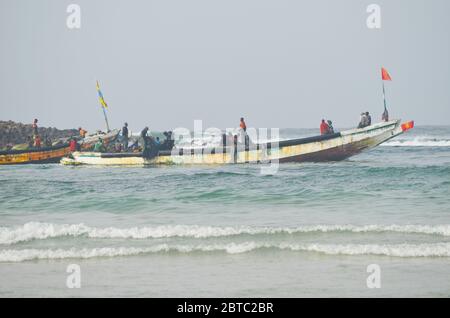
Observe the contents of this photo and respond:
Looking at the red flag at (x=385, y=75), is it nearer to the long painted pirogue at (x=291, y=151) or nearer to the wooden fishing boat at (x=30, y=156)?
the long painted pirogue at (x=291, y=151)

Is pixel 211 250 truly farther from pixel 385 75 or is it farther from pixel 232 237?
pixel 385 75

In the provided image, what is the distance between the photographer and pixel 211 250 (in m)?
12.6

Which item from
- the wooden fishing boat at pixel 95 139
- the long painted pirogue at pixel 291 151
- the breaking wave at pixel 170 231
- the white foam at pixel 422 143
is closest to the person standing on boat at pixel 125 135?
the long painted pirogue at pixel 291 151

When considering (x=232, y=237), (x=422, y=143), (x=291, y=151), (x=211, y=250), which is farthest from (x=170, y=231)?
(x=422, y=143)

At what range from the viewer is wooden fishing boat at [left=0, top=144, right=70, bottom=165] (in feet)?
114

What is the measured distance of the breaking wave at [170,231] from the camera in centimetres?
1356

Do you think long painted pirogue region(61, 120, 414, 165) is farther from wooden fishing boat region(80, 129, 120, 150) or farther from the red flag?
wooden fishing boat region(80, 129, 120, 150)

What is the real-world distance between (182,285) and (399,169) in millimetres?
15949

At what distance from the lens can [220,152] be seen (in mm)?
27250

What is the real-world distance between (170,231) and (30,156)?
894 inches

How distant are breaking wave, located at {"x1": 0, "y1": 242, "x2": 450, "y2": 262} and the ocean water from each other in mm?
21

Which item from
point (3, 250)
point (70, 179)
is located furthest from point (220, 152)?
point (3, 250)
